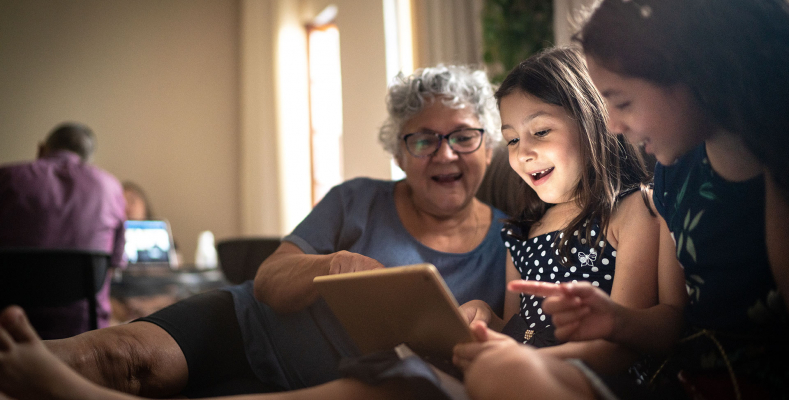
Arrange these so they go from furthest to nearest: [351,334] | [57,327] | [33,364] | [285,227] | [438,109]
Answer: [285,227] → [57,327] → [438,109] → [351,334] → [33,364]

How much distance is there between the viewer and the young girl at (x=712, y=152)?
681 millimetres

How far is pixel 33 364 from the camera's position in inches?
27.5

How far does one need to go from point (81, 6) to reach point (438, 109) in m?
5.27

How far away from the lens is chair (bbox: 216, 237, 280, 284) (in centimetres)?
266

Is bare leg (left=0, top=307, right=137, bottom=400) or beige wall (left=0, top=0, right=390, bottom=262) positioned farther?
beige wall (left=0, top=0, right=390, bottom=262)

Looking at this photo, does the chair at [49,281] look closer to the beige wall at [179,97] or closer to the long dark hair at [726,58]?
the long dark hair at [726,58]

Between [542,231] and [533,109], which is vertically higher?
[533,109]

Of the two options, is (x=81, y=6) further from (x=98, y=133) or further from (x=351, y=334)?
(x=351, y=334)

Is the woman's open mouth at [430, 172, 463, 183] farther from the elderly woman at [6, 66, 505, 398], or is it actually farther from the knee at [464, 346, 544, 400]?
the knee at [464, 346, 544, 400]

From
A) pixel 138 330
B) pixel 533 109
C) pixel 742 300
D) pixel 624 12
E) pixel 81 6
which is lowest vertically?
pixel 138 330

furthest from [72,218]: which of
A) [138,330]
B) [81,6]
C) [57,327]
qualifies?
[81,6]

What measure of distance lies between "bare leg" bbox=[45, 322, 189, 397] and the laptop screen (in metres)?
3.34

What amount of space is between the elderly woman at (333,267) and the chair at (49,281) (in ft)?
3.14

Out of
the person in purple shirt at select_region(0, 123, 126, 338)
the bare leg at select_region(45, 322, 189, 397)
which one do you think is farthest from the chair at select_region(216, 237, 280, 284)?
the bare leg at select_region(45, 322, 189, 397)
